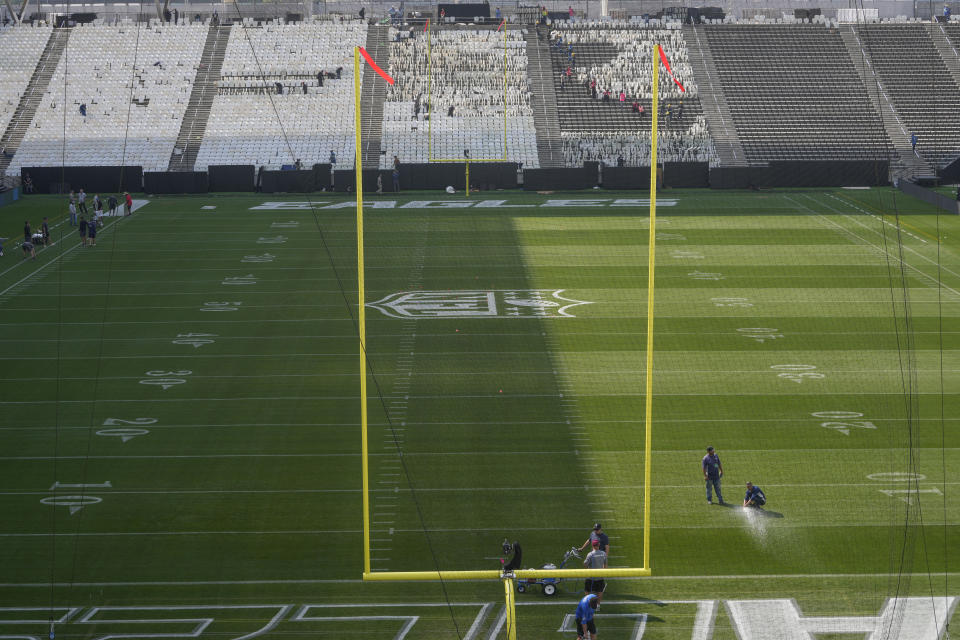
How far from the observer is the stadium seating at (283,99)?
51.1 meters

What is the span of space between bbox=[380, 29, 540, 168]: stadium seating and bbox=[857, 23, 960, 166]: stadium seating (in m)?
15.6

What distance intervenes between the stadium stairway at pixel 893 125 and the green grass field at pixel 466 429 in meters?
13.5

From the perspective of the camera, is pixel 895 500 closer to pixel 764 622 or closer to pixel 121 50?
pixel 764 622

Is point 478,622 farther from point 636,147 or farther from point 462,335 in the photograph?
point 636,147

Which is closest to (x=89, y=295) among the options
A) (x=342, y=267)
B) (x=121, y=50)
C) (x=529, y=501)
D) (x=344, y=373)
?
(x=342, y=267)

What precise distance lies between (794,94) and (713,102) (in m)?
3.68

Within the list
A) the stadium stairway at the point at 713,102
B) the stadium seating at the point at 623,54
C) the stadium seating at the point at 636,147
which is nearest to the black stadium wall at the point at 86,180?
the stadium seating at the point at 636,147

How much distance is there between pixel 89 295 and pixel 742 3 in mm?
52478

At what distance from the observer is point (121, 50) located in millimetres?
57969

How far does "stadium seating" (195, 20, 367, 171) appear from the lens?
168ft

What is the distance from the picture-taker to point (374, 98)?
5550cm

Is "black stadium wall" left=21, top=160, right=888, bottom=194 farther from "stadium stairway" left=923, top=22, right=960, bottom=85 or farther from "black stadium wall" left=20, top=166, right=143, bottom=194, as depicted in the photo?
"stadium stairway" left=923, top=22, right=960, bottom=85

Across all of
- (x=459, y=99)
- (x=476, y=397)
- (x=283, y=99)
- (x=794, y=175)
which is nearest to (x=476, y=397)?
(x=476, y=397)

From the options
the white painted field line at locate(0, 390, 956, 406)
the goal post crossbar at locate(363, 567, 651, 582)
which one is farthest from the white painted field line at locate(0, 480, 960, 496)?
the white painted field line at locate(0, 390, 956, 406)
